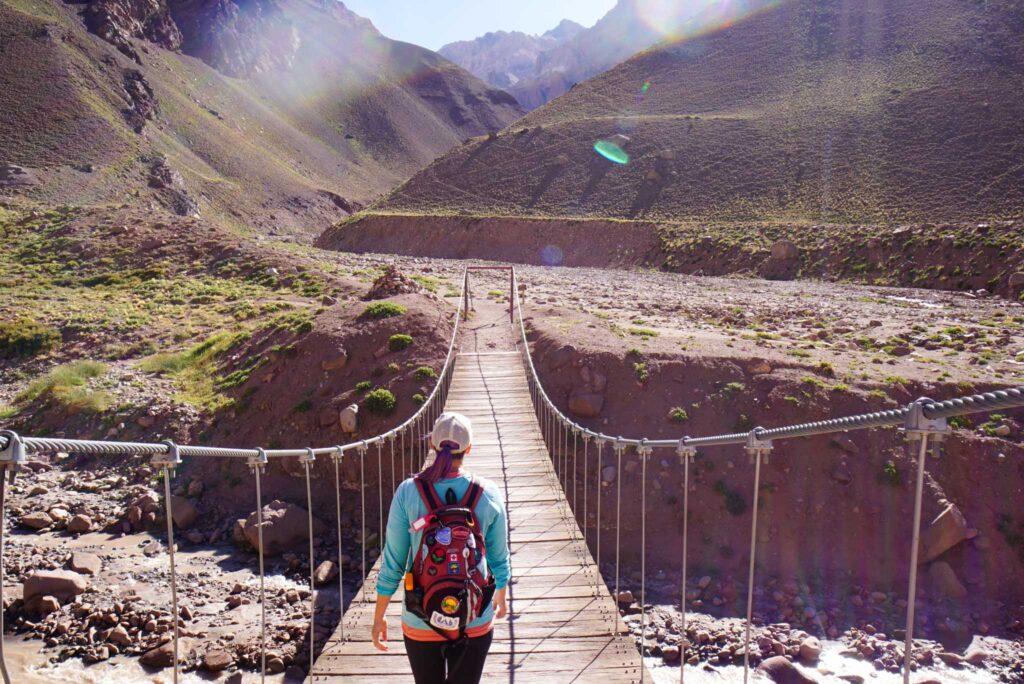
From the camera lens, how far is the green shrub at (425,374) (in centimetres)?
1239

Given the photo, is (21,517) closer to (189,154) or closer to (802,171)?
(802,171)

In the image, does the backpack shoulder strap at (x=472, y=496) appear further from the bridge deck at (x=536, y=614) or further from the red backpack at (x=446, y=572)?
the bridge deck at (x=536, y=614)

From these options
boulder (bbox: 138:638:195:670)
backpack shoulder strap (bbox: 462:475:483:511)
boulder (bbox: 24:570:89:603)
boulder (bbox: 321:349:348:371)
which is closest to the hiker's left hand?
backpack shoulder strap (bbox: 462:475:483:511)

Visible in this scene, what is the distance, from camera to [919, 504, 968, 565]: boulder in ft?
31.8

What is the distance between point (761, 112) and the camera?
55.4 m

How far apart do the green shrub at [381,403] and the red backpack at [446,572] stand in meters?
9.08

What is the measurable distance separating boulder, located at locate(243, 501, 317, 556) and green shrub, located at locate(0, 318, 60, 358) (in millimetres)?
9754

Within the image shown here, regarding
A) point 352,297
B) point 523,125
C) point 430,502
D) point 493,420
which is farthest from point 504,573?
point 523,125

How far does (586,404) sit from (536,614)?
21.5 feet

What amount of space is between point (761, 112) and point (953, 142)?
15.3 metres

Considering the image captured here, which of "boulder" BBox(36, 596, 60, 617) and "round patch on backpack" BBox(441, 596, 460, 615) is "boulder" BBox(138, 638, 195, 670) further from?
"round patch on backpack" BBox(441, 596, 460, 615)

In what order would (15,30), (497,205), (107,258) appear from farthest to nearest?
(15,30), (497,205), (107,258)

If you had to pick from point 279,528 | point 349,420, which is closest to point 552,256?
point 349,420

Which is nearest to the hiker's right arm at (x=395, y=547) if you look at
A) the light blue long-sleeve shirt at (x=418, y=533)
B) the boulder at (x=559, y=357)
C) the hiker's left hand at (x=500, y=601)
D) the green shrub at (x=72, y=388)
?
the light blue long-sleeve shirt at (x=418, y=533)
